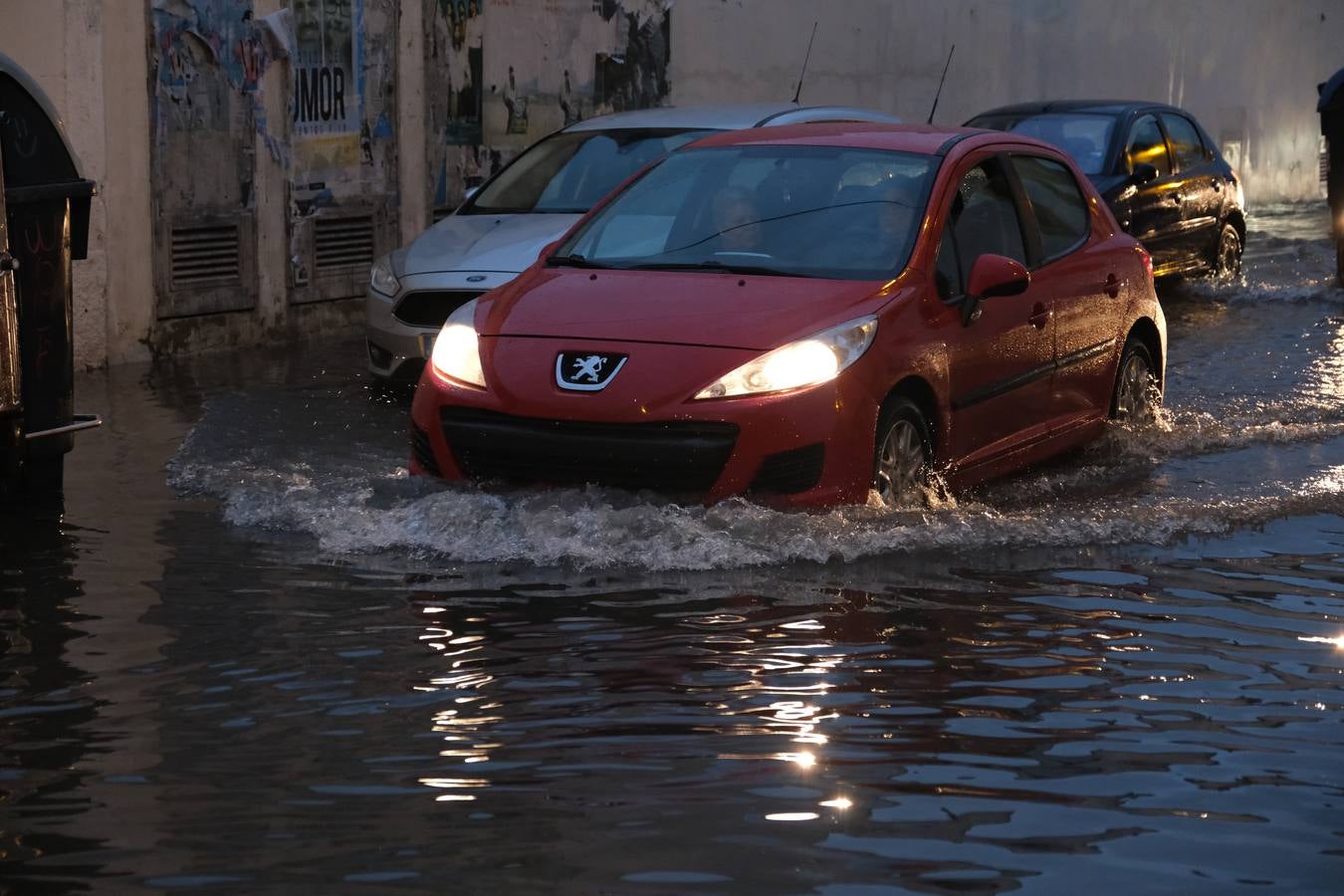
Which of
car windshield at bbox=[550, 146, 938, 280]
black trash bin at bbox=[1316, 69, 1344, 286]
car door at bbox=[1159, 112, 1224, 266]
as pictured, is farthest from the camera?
black trash bin at bbox=[1316, 69, 1344, 286]

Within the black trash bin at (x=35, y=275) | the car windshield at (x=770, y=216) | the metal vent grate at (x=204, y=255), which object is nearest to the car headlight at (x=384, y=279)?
the metal vent grate at (x=204, y=255)

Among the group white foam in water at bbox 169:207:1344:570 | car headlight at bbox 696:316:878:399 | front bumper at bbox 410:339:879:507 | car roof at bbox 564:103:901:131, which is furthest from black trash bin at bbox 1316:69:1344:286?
front bumper at bbox 410:339:879:507

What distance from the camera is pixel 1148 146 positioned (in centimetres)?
1761

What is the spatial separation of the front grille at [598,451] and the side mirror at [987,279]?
137 cm

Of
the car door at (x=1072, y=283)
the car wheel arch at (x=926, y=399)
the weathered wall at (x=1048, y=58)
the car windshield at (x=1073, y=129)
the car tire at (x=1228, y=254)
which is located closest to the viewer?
the car wheel arch at (x=926, y=399)

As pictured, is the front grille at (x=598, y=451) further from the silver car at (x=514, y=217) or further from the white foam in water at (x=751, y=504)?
the silver car at (x=514, y=217)

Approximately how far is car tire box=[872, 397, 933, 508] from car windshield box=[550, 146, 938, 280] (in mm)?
528

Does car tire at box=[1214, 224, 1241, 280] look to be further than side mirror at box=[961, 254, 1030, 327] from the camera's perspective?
Yes

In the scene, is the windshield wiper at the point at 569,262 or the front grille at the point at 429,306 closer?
the windshield wiper at the point at 569,262

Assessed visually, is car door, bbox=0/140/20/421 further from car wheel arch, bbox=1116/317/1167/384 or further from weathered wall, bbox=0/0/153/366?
weathered wall, bbox=0/0/153/366

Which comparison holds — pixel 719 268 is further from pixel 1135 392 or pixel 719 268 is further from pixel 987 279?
pixel 1135 392

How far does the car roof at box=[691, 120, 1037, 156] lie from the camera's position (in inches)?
353

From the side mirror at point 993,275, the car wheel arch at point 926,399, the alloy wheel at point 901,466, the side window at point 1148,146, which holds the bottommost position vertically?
the alloy wheel at point 901,466

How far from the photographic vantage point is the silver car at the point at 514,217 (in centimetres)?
1184
